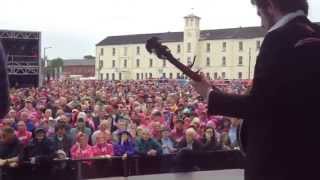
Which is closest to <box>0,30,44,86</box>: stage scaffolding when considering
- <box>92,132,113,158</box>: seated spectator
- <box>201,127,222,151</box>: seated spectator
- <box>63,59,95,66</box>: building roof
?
<box>201,127,222,151</box>: seated spectator

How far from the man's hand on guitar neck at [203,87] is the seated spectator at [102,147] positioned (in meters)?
7.51

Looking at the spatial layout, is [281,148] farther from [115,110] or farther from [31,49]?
[31,49]

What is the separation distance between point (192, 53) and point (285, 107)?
14540cm

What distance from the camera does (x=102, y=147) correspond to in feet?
35.5

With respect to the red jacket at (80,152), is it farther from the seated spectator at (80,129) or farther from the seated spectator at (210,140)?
the seated spectator at (210,140)

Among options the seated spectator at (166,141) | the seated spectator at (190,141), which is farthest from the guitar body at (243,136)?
the seated spectator at (166,141)

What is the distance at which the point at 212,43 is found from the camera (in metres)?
150

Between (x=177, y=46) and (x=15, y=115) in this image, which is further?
(x=177, y=46)

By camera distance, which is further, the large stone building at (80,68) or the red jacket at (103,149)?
the large stone building at (80,68)

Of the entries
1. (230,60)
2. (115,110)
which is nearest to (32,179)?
(115,110)

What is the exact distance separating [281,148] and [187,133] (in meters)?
8.84

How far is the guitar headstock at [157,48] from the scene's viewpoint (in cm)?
332

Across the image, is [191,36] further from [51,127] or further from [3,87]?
[3,87]

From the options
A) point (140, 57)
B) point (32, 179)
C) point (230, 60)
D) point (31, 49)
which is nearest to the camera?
point (32, 179)
